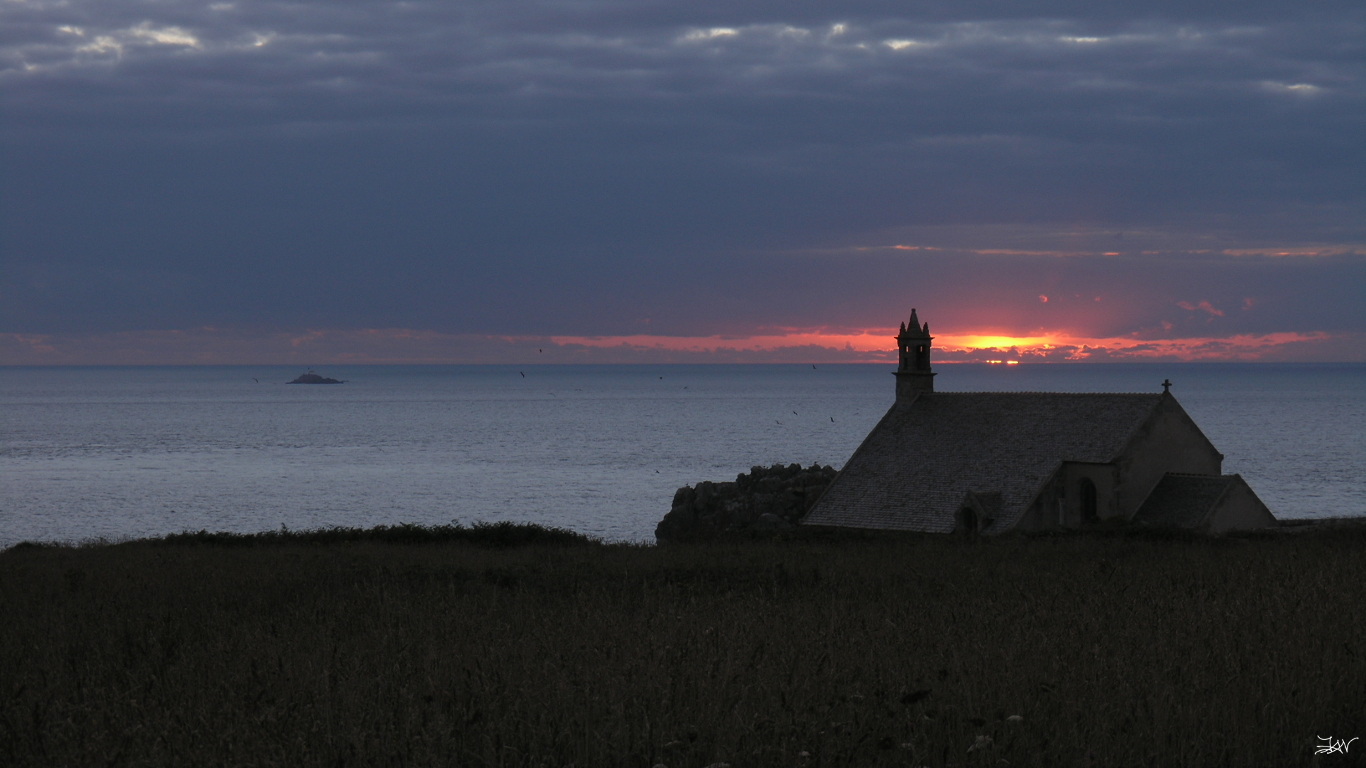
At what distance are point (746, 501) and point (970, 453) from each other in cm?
1727

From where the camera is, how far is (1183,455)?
42.3m

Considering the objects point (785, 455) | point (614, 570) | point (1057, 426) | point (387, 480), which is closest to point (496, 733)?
point (614, 570)

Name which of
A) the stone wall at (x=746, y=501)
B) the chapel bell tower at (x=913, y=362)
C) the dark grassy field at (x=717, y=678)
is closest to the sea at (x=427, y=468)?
the stone wall at (x=746, y=501)

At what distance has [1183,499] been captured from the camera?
40.4 metres

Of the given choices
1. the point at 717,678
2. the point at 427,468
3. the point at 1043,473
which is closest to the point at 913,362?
the point at 1043,473

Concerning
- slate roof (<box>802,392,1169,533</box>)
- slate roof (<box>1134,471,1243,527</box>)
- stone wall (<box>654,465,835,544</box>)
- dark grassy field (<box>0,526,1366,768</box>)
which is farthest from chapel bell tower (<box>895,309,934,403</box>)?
dark grassy field (<box>0,526,1366,768</box>)

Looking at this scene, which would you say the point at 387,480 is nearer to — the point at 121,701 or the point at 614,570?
the point at 614,570

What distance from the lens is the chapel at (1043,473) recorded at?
4006cm

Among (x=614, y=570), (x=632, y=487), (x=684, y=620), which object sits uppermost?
(x=684, y=620)

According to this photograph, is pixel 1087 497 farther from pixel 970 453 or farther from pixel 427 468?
pixel 427 468

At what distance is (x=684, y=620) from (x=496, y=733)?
3.42 metres

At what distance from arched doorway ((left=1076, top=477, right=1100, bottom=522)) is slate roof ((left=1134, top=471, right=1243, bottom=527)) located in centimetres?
158

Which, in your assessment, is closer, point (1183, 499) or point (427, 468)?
point (1183, 499)

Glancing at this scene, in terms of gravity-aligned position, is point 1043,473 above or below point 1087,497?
above
